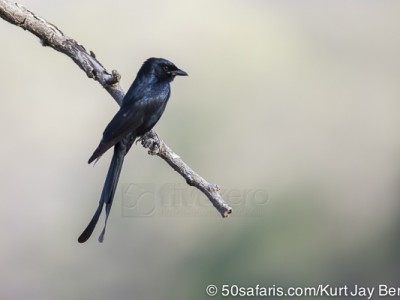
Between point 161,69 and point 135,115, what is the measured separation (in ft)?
2.12

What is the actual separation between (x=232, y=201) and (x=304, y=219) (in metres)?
14.3

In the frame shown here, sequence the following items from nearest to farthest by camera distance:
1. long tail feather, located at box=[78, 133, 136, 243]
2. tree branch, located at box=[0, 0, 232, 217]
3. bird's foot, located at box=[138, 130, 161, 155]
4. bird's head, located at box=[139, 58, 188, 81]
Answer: long tail feather, located at box=[78, 133, 136, 243] → tree branch, located at box=[0, 0, 232, 217] → bird's foot, located at box=[138, 130, 161, 155] → bird's head, located at box=[139, 58, 188, 81]

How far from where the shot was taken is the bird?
5762 millimetres

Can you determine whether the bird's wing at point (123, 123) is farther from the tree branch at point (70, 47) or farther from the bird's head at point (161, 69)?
the bird's head at point (161, 69)

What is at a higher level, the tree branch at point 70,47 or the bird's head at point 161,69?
the bird's head at point 161,69

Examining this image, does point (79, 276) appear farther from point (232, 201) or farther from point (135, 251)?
point (232, 201)

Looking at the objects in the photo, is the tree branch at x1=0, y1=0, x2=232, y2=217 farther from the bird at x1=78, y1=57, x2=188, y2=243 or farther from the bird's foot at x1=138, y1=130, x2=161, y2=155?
the bird at x1=78, y1=57, x2=188, y2=243

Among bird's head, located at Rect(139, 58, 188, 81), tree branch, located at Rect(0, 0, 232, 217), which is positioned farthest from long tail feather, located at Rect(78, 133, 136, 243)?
bird's head, located at Rect(139, 58, 188, 81)

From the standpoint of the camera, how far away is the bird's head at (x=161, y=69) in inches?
254

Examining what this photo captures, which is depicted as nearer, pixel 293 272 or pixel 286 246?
pixel 293 272

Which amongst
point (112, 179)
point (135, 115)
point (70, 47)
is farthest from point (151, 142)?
point (70, 47)

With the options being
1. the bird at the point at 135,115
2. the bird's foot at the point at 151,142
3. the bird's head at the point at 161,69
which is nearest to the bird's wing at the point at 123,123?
the bird at the point at 135,115

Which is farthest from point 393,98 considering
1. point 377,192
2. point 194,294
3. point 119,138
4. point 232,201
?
point 119,138

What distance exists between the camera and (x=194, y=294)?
814 inches
